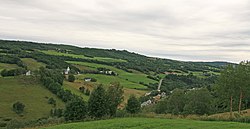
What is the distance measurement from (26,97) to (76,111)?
6369cm

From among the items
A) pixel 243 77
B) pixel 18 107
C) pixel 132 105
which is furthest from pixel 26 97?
pixel 243 77

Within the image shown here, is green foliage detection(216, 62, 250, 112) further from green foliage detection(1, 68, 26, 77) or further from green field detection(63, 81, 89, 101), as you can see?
green foliage detection(1, 68, 26, 77)

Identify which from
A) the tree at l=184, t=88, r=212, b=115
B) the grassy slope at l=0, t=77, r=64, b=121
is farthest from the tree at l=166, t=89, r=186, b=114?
the grassy slope at l=0, t=77, r=64, b=121

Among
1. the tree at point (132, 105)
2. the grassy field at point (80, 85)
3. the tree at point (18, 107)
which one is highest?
the tree at point (132, 105)

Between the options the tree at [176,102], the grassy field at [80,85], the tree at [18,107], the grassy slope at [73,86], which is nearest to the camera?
→ the tree at [176,102]

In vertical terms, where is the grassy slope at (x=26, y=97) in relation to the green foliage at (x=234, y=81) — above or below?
below

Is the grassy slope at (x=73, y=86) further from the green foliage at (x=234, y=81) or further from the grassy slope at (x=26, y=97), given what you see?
the green foliage at (x=234, y=81)

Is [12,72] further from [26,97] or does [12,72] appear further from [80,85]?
[80,85]

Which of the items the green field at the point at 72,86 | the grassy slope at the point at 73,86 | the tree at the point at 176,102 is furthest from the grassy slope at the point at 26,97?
the tree at the point at 176,102

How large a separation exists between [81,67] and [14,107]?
90.0m

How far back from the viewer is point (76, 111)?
176ft

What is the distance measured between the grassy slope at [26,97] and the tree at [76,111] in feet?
134

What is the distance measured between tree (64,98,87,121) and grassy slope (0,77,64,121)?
40.8 m

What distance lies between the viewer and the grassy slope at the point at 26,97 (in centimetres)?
9572
